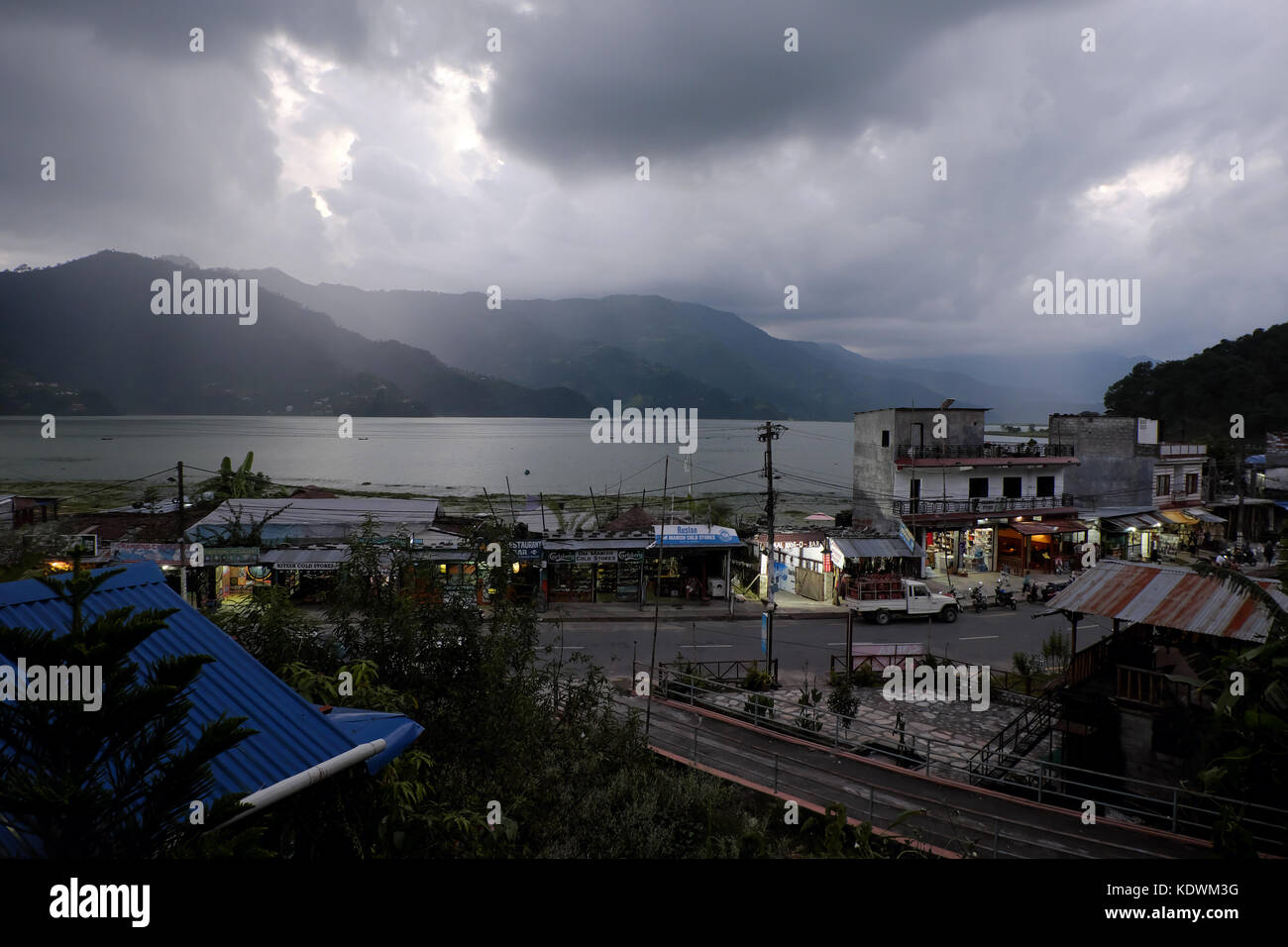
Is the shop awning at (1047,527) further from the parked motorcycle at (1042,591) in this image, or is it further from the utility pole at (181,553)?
the utility pole at (181,553)

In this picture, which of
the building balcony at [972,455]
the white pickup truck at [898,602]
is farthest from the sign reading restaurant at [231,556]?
the building balcony at [972,455]

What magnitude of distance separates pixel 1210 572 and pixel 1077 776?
5.21 metres

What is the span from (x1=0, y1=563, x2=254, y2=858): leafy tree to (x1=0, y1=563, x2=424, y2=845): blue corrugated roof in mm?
1378

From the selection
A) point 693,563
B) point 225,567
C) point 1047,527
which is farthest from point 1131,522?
point 225,567

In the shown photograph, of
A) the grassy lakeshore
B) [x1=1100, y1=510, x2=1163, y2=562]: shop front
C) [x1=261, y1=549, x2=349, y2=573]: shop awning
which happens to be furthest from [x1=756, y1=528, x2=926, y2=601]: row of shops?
[x1=261, y1=549, x2=349, y2=573]: shop awning

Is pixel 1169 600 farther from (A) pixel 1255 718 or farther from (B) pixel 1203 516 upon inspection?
(B) pixel 1203 516

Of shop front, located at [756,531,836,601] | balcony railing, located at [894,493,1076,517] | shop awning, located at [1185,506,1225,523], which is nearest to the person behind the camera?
shop front, located at [756,531,836,601]

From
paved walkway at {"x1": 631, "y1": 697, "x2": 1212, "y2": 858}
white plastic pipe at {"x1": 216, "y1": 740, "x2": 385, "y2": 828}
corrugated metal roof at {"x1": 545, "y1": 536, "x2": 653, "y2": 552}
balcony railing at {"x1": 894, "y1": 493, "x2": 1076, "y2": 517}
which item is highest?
balcony railing at {"x1": 894, "y1": 493, "x2": 1076, "y2": 517}

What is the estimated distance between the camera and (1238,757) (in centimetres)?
739

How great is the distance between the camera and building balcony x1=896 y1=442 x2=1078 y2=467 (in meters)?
34.6

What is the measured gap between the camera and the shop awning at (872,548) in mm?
27828

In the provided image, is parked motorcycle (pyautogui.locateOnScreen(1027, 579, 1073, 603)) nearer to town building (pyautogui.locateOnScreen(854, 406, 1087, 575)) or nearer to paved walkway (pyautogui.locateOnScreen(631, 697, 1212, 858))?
town building (pyautogui.locateOnScreen(854, 406, 1087, 575))

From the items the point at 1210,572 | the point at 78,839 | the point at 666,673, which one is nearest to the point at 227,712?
the point at 78,839
